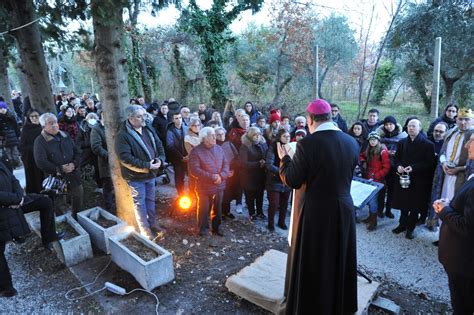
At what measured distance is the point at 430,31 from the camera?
34.2ft

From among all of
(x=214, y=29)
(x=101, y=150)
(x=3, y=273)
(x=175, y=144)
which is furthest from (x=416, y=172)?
(x=214, y=29)

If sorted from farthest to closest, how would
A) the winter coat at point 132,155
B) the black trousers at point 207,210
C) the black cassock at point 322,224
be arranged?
the black trousers at point 207,210 → the winter coat at point 132,155 → the black cassock at point 322,224

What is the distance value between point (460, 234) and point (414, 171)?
2.71m

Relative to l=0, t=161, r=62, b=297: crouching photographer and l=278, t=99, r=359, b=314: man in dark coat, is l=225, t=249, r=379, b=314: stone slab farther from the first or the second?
l=0, t=161, r=62, b=297: crouching photographer

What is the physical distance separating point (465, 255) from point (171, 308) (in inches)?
114

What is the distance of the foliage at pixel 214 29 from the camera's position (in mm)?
12625

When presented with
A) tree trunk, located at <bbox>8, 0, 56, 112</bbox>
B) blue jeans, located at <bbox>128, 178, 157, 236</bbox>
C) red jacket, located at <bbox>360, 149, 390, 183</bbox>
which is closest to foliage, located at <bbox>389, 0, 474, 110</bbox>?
red jacket, located at <bbox>360, 149, 390, 183</bbox>

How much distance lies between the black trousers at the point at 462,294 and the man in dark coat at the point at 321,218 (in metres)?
0.86

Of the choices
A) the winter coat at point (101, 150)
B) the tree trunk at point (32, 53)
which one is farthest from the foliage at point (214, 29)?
the winter coat at point (101, 150)

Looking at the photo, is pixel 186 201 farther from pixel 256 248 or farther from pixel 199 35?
pixel 199 35

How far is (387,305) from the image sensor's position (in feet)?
11.5

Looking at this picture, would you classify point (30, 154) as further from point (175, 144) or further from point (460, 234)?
point (460, 234)

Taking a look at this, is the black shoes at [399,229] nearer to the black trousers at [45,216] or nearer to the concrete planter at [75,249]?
the concrete planter at [75,249]

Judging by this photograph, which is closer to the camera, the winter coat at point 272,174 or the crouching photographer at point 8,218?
the crouching photographer at point 8,218
